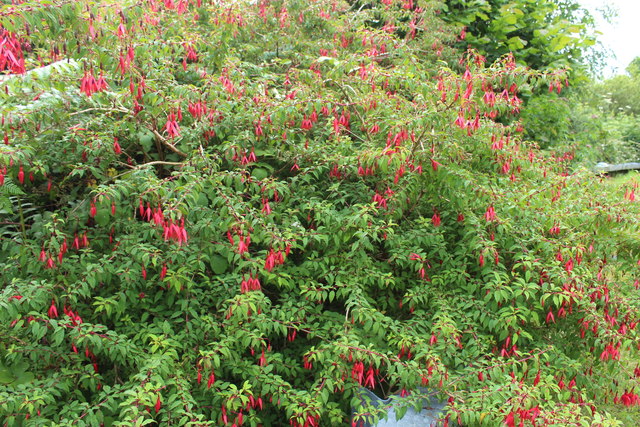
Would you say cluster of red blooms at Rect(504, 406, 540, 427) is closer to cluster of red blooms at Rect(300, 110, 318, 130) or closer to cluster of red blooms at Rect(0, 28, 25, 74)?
cluster of red blooms at Rect(300, 110, 318, 130)

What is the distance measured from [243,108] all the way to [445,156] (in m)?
1.30

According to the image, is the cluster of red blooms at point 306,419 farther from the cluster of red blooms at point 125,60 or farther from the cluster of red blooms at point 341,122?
the cluster of red blooms at point 125,60

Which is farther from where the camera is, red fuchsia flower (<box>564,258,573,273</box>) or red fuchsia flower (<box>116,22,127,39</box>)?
red fuchsia flower (<box>564,258,573,273</box>)

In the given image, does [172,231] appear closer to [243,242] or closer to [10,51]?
[243,242]

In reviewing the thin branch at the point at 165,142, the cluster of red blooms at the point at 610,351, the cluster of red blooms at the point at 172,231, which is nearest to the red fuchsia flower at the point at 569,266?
the cluster of red blooms at the point at 610,351

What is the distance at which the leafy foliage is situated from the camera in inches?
95.7

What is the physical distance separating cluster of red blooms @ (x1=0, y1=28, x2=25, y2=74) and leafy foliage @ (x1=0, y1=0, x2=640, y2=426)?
61mm

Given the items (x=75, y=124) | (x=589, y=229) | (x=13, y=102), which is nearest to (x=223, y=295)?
(x=75, y=124)

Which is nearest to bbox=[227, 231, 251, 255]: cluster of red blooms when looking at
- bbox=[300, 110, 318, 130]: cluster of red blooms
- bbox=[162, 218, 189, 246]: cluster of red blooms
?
bbox=[162, 218, 189, 246]: cluster of red blooms

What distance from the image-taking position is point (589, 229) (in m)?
3.18

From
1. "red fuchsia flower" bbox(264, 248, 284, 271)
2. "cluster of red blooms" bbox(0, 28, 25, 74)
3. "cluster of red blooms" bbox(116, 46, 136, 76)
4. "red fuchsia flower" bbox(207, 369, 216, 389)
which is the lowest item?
"red fuchsia flower" bbox(207, 369, 216, 389)

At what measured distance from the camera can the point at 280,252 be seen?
8.55 ft

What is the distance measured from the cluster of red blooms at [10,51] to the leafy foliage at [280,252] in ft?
0.20

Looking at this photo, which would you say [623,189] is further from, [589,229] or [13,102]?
[13,102]
